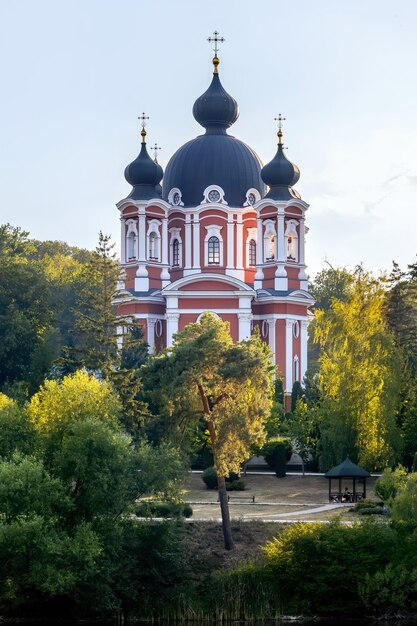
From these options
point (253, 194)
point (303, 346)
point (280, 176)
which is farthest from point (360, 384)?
point (253, 194)

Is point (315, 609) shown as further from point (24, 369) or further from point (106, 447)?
point (24, 369)

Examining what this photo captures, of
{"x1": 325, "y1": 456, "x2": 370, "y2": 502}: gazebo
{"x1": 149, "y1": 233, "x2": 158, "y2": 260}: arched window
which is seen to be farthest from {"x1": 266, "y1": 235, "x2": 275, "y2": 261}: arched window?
{"x1": 325, "y1": 456, "x2": 370, "y2": 502}: gazebo

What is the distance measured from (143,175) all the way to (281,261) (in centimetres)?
799

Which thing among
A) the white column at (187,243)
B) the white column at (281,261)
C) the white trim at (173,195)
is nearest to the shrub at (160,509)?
the white column at (281,261)

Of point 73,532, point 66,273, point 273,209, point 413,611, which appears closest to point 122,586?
point 73,532

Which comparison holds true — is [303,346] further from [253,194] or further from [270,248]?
[253,194]

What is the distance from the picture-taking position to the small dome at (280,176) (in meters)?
75.4

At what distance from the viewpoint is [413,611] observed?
41.5 m

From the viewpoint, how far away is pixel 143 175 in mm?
76812

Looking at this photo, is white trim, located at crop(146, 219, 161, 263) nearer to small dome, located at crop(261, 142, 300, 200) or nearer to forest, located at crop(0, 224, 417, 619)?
small dome, located at crop(261, 142, 300, 200)

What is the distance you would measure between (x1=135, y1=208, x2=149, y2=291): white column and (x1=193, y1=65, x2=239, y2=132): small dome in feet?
21.0

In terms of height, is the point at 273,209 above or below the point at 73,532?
above

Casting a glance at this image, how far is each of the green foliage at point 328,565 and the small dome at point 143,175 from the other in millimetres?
36712

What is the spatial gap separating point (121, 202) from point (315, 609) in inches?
1505
